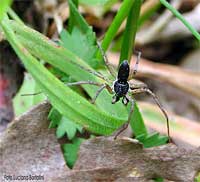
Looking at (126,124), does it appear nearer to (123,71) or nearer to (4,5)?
(123,71)

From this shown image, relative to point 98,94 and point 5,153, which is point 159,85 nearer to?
point 98,94

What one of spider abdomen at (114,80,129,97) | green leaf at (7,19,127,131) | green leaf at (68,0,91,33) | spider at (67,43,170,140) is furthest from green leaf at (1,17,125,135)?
green leaf at (68,0,91,33)

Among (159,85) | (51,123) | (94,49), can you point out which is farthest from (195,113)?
(51,123)

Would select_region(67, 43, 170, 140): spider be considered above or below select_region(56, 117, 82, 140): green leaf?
→ above

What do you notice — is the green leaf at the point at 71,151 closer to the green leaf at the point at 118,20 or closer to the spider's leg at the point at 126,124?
the spider's leg at the point at 126,124

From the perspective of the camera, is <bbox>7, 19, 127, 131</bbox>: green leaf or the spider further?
the spider

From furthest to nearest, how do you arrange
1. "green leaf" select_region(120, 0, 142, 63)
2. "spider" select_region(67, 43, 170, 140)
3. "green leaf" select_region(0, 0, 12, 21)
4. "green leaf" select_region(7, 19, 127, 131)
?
1. "green leaf" select_region(120, 0, 142, 63)
2. "spider" select_region(67, 43, 170, 140)
3. "green leaf" select_region(7, 19, 127, 131)
4. "green leaf" select_region(0, 0, 12, 21)

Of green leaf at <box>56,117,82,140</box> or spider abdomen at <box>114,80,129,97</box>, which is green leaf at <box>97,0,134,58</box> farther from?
green leaf at <box>56,117,82,140</box>
